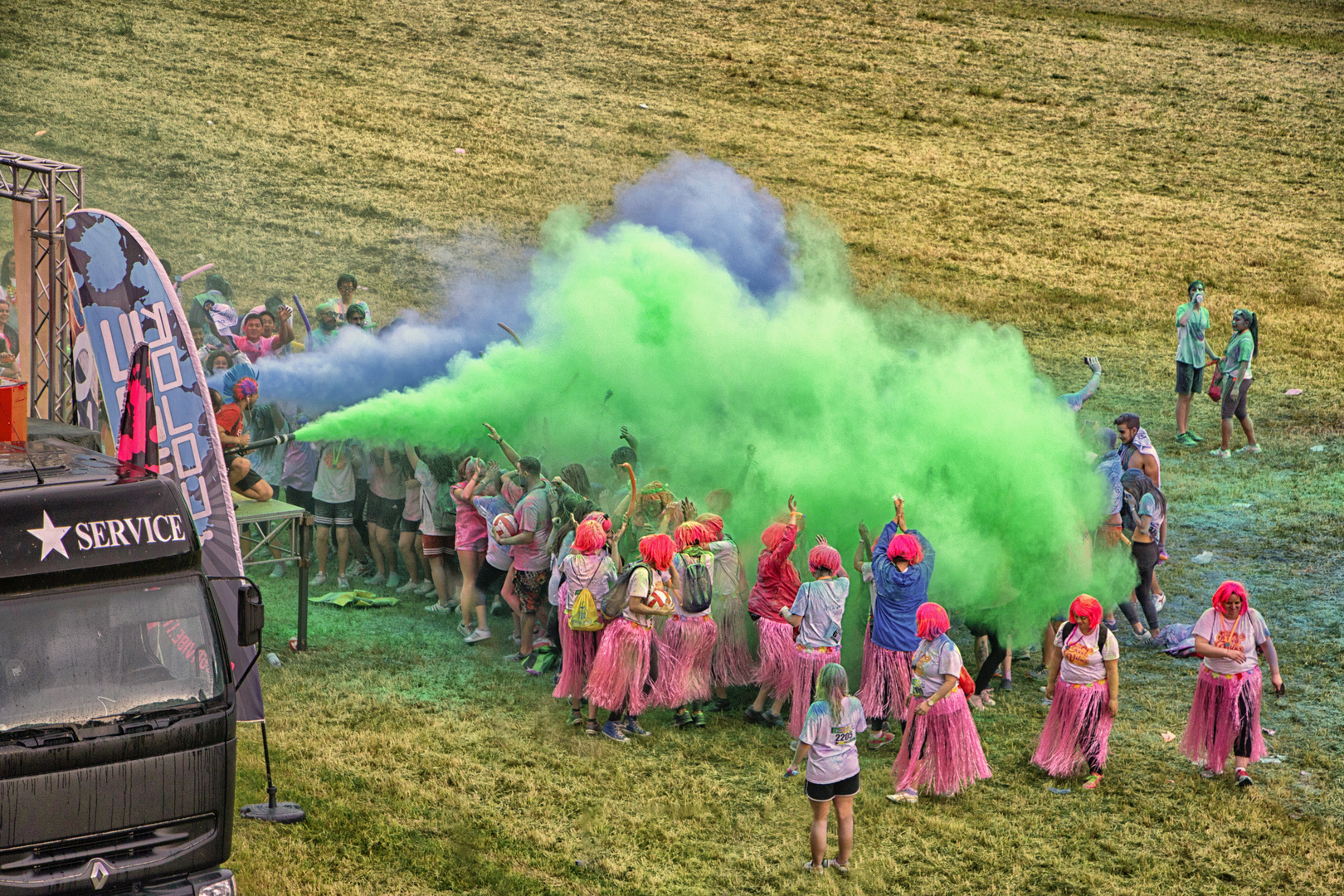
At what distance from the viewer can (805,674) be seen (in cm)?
927

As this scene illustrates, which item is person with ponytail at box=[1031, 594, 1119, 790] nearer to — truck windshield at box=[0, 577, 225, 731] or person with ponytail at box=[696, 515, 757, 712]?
person with ponytail at box=[696, 515, 757, 712]

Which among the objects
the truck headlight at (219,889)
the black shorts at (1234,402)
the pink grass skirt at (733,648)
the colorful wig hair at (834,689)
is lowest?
the truck headlight at (219,889)

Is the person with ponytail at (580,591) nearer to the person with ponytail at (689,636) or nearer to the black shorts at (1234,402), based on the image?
the person with ponytail at (689,636)

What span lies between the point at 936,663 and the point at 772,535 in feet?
6.07

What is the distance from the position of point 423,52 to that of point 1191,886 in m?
30.1

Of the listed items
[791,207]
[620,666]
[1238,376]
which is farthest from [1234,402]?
[791,207]

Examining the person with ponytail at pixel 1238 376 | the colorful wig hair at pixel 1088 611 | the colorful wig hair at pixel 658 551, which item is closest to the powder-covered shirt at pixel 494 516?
the colorful wig hair at pixel 658 551

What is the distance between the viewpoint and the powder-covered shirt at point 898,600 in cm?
924

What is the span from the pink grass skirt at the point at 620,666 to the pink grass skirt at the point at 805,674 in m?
1.12

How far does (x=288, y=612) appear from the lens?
38.1 feet

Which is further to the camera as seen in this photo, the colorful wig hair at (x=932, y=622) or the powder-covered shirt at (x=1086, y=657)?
the powder-covered shirt at (x=1086, y=657)

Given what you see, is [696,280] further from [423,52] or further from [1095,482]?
[423,52]

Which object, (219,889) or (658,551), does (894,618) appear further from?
(219,889)

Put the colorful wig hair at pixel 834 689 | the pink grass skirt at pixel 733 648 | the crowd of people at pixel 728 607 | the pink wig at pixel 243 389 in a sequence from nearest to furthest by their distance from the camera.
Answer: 1. the colorful wig hair at pixel 834 689
2. the crowd of people at pixel 728 607
3. the pink grass skirt at pixel 733 648
4. the pink wig at pixel 243 389
